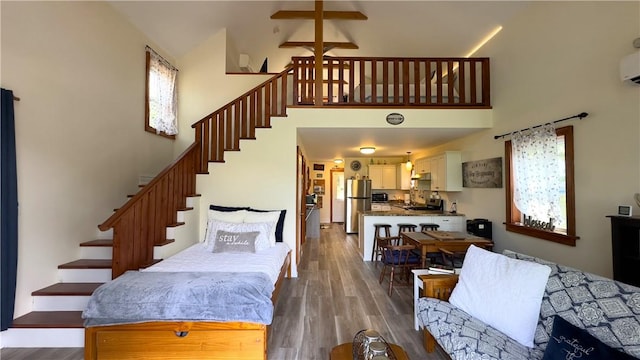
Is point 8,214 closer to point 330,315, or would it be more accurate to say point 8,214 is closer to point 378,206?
point 330,315

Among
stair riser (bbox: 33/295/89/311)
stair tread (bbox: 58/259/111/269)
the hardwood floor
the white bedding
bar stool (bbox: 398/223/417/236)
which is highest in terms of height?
bar stool (bbox: 398/223/417/236)

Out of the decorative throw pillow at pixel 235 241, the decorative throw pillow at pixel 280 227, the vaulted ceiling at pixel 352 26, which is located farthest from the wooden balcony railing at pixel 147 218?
the vaulted ceiling at pixel 352 26

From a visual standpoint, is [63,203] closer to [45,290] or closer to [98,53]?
[45,290]

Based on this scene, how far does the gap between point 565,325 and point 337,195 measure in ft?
29.5

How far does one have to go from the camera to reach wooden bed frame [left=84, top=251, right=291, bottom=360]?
6.57 feet

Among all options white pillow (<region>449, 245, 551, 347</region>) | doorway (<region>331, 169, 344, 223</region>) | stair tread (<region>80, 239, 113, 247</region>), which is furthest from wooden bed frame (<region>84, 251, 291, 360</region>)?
doorway (<region>331, 169, 344, 223</region>)

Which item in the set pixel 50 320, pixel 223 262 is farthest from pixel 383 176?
pixel 50 320

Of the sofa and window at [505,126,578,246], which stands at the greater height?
window at [505,126,578,246]

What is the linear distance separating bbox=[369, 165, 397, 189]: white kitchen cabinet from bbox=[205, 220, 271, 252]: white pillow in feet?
16.9

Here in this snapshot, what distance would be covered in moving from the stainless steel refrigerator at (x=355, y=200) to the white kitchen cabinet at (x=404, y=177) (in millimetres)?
911

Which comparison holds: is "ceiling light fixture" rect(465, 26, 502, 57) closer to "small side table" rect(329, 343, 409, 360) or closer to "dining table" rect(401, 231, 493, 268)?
"dining table" rect(401, 231, 493, 268)

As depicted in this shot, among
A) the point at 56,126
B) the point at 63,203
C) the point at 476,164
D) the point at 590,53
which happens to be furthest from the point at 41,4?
the point at 476,164

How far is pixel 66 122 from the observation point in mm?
2934

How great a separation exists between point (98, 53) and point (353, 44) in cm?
449
